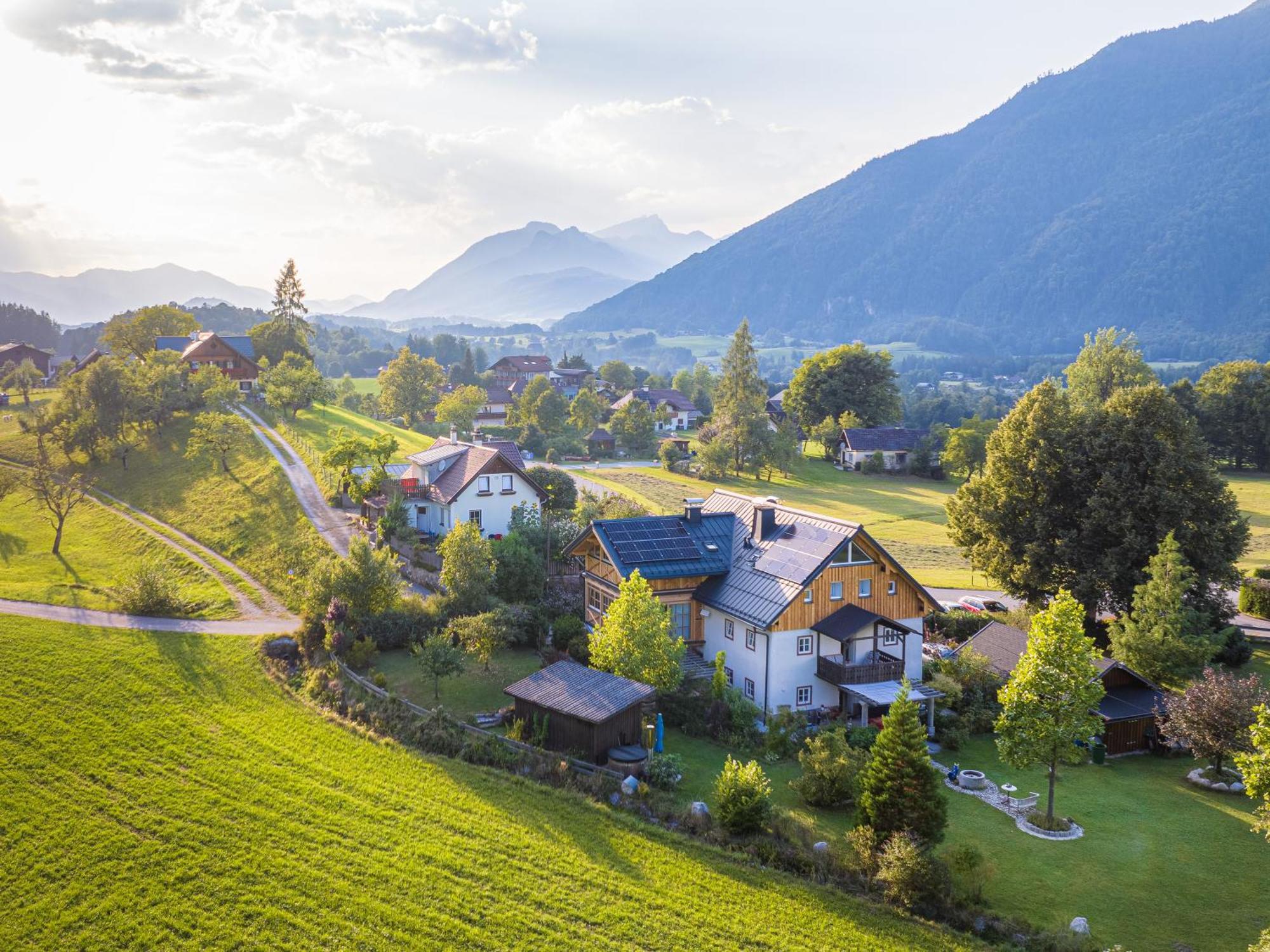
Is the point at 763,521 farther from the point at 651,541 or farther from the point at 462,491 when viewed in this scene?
the point at 462,491

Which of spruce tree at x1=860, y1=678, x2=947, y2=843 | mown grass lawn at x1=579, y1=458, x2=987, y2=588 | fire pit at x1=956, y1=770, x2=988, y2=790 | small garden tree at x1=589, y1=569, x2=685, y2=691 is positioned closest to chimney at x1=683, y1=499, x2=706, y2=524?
small garden tree at x1=589, y1=569, x2=685, y2=691

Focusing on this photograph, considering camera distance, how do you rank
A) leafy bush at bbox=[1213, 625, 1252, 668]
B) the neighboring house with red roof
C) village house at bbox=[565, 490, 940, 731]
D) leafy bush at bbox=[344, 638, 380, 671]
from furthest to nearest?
the neighboring house with red roof → leafy bush at bbox=[1213, 625, 1252, 668] → leafy bush at bbox=[344, 638, 380, 671] → village house at bbox=[565, 490, 940, 731]

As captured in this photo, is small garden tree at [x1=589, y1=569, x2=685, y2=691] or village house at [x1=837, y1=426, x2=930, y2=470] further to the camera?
village house at [x1=837, y1=426, x2=930, y2=470]

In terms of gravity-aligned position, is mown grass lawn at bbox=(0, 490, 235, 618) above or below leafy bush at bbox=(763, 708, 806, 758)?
above

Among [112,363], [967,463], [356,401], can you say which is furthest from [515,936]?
[356,401]

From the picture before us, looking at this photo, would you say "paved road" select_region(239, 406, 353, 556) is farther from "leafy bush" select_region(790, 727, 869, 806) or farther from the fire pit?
the fire pit

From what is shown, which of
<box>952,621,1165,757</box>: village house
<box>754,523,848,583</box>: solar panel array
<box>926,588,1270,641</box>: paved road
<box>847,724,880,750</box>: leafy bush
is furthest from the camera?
<box>926,588,1270,641</box>: paved road

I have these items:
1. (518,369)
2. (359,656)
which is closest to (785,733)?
(359,656)
